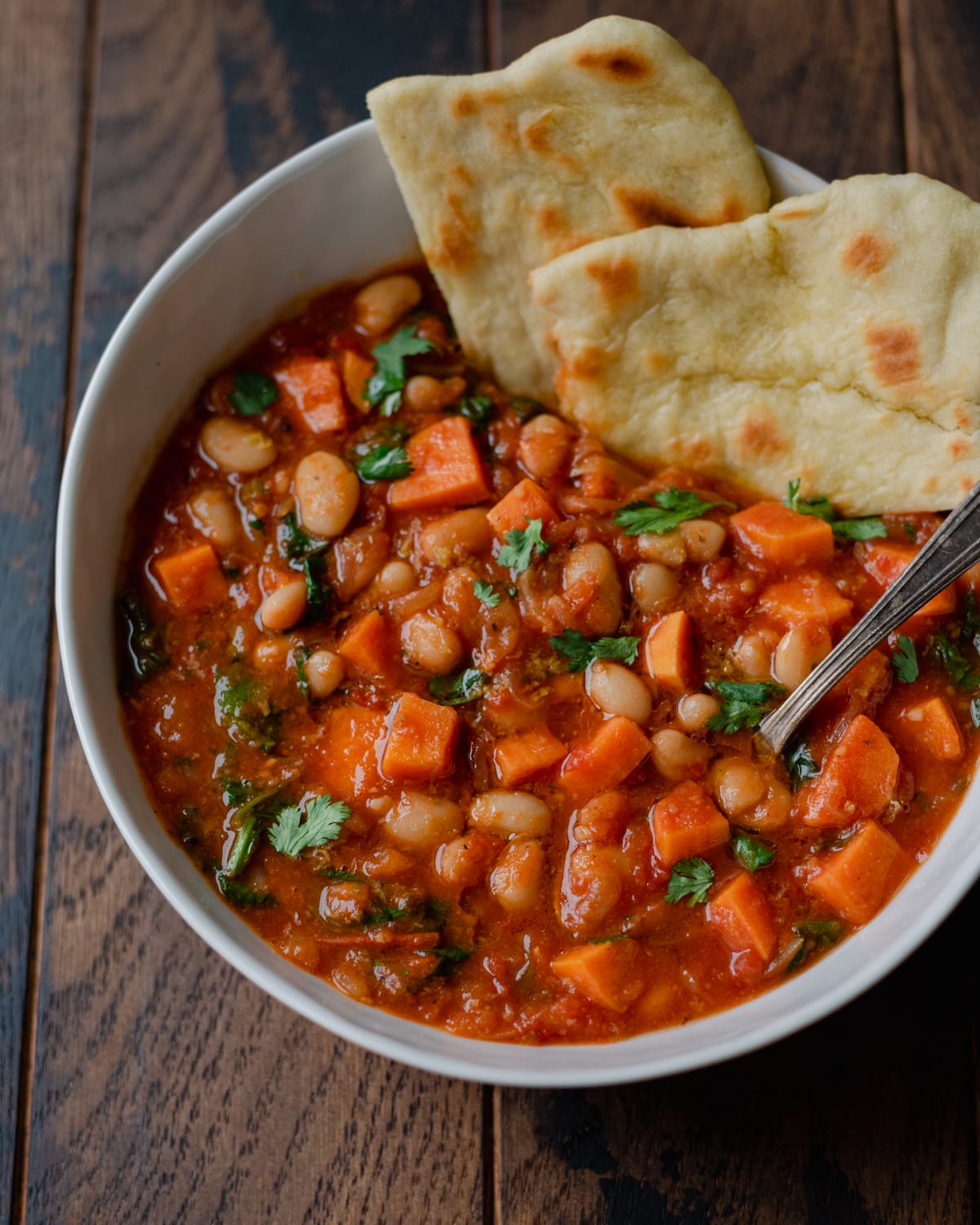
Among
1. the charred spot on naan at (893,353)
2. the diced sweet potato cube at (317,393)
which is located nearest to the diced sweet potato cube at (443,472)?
the diced sweet potato cube at (317,393)

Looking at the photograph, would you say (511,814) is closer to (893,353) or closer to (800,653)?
(800,653)

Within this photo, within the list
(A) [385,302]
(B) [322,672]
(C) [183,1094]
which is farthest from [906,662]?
(C) [183,1094]

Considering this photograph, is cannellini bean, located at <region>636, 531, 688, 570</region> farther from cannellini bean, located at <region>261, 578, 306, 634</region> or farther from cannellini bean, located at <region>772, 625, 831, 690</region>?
cannellini bean, located at <region>261, 578, 306, 634</region>

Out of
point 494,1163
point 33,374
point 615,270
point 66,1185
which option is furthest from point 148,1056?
point 615,270

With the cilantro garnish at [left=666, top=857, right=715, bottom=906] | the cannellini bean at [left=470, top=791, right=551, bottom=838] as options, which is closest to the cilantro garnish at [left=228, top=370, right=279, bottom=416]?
the cannellini bean at [left=470, top=791, right=551, bottom=838]

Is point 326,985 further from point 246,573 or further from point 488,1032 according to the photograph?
point 246,573

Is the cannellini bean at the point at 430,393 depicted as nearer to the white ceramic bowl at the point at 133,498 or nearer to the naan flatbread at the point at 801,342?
the naan flatbread at the point at 801,342
